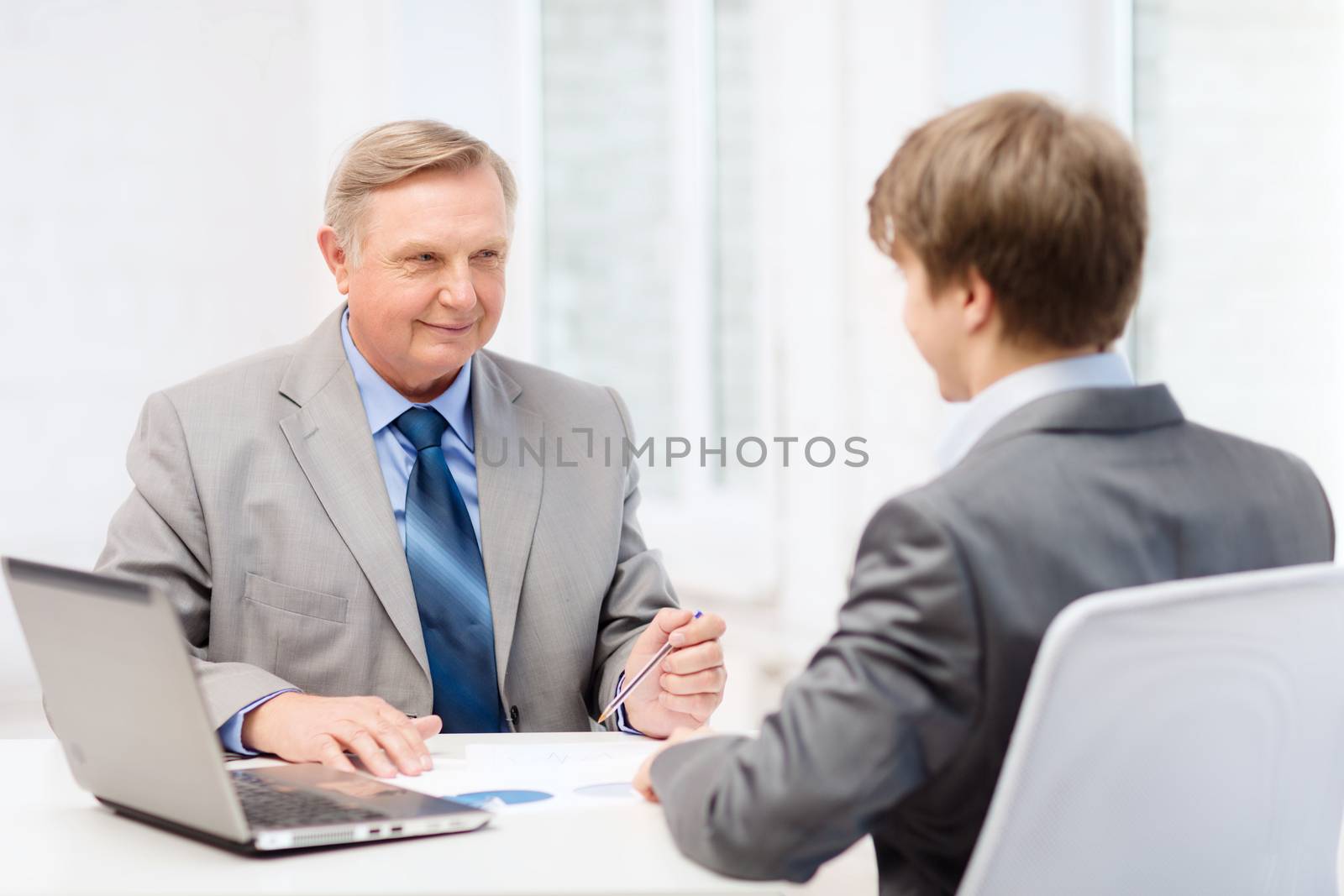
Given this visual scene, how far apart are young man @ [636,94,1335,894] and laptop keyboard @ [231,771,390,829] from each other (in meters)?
0.28

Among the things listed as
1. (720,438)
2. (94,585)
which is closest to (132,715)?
(94,585)

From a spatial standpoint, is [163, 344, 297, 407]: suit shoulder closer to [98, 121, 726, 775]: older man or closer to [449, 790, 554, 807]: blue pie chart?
[98, 121, 726, 775]: older man

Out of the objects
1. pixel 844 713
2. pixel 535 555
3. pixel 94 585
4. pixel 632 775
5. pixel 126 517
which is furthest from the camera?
pixel 535 555

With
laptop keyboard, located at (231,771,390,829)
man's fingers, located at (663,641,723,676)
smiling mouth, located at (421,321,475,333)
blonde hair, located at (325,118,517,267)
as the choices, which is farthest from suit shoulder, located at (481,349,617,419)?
laptop keyboard, located at (231,771,390,829)

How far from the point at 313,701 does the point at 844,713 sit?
0.76m

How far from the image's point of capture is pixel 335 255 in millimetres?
1975

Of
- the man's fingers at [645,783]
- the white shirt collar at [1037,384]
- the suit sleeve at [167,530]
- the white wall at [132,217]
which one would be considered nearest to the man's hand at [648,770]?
the man's fingers at [645,783]

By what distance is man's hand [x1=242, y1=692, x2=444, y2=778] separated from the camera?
1.38 meters

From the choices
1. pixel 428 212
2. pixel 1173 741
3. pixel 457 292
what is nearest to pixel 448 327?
pixel 457 292

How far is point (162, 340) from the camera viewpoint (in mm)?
2975

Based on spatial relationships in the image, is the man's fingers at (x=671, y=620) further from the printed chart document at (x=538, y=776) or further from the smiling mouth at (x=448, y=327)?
the smiling mouth at (x=448, y=327)

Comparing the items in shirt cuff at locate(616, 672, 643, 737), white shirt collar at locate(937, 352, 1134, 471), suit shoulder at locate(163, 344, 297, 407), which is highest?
white shirt collar at locate(937, 352, 1134, 471)

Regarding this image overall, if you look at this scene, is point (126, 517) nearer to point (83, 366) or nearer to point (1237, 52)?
point (83, 366)

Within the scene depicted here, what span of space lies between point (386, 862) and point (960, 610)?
51 centimetres
